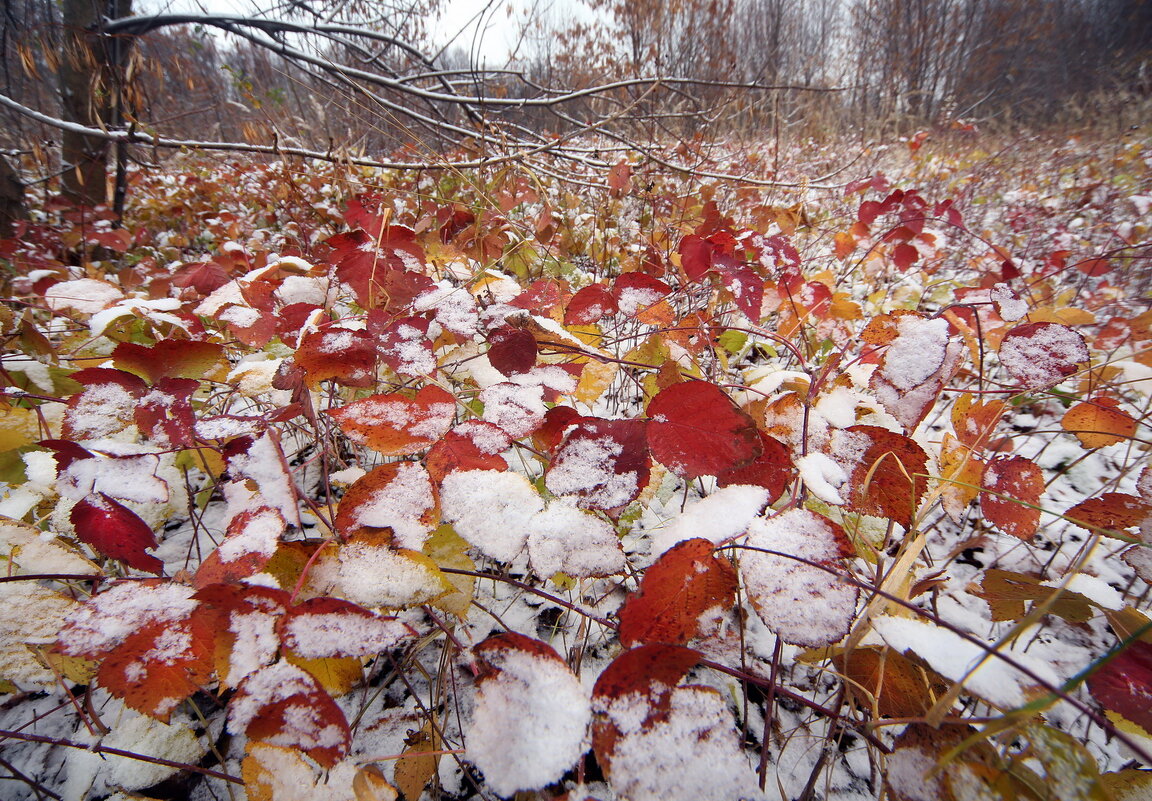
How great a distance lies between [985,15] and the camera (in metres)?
7.79

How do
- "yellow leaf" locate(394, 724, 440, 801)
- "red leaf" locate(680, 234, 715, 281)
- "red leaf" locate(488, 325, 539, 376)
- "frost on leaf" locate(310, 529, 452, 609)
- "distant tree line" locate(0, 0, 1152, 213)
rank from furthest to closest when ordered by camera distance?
"distant tree line" locate(0, 0, 1152, 213) → "red leaf" locate(680, 234, 715, 281) → "red leaf" locate(488, 325, 539, 376) → "yellow leaf" locate(394, 724, 440, 801) → "frost on leaf" locate(310, 529, 452, 609)

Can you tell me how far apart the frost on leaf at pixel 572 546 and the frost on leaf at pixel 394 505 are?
0.11m

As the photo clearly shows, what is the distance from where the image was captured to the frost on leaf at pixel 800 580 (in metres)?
0.36

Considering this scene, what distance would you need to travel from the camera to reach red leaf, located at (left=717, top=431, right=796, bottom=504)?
1.63 ft

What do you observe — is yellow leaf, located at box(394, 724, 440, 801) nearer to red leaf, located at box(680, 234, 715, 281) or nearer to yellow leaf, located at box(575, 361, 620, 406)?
yellow leaf, located at box(575, 361, 620, 406)

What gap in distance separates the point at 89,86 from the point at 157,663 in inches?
140

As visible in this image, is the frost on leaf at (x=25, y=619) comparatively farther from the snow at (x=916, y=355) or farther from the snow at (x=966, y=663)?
the snow at (x=916, y=355)

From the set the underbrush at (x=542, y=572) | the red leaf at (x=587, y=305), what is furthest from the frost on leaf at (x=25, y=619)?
the red leaf at (x=587, y=305)

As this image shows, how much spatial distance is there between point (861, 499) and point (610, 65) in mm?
3674

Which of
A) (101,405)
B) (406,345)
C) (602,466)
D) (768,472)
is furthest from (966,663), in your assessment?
(101,405)

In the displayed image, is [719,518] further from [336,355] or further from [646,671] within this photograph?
[336,355]

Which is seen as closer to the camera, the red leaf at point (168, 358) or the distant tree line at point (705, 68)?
the red leaf at point (168, 358)

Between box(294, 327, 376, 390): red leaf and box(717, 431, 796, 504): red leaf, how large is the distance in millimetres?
481

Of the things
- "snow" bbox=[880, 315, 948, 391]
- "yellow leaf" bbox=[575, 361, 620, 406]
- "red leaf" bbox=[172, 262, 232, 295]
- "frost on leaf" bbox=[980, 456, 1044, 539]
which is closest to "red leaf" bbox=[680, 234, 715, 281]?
"yellow leaf" bbox=[575, 361, 620, 406]
